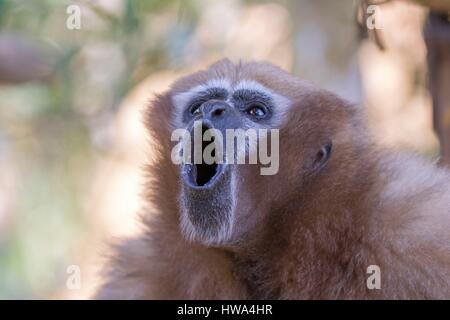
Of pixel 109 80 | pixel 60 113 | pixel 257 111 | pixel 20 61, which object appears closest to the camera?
pixel 257 111

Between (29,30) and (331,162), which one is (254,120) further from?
(29,30)

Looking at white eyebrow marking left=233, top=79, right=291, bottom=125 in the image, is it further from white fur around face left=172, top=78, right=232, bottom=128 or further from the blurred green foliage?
the blurred green foliage

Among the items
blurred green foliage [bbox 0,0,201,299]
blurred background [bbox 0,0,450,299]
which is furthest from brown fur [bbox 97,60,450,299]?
blurred green foliage [bbox 0,0,201,299]

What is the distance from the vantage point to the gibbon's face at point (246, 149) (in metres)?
4.90

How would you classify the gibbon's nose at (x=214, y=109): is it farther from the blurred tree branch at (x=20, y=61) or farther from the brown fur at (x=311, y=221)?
the blurred tree branch at (x=20, y=61)

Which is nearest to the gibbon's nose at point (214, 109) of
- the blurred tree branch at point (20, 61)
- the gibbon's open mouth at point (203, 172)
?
the gibbon's open mouth at point (203, 172)

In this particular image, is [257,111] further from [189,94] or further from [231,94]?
[189,94]

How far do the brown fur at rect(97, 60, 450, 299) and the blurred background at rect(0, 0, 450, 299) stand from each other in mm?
1337

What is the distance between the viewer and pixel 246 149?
4980 mm

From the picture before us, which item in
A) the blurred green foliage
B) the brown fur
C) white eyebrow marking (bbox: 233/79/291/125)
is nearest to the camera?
the brown fur

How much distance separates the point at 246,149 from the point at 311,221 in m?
0.60

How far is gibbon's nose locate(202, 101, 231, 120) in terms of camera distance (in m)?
5.00

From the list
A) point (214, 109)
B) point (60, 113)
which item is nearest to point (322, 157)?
point (214, 109)

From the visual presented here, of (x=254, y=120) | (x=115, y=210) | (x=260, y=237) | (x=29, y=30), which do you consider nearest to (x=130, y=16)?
(x=29, y=30)
